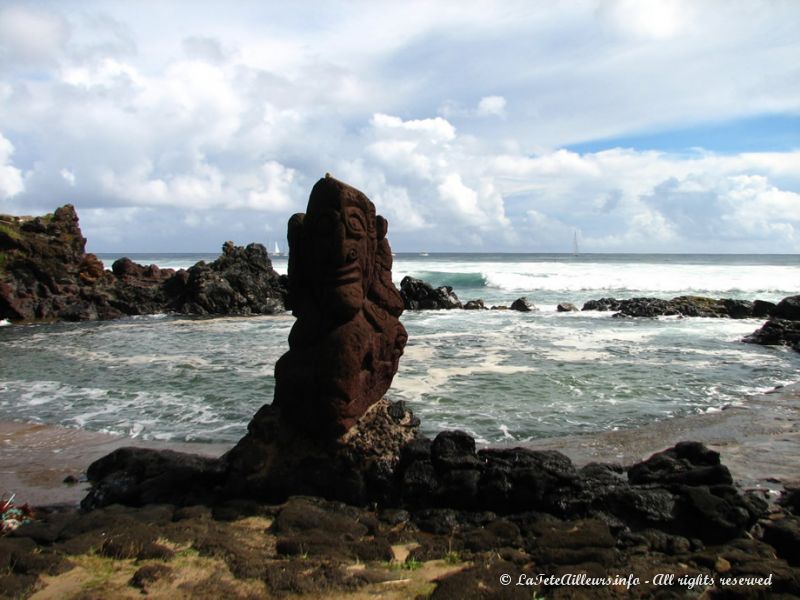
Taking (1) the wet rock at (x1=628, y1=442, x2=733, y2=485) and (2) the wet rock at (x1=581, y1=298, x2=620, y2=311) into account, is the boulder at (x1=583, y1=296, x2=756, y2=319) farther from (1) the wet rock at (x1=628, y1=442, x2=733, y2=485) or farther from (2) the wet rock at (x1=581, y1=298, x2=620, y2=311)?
(1) the wet rock at (x1=628, y1=442, x2=733, y2=485)

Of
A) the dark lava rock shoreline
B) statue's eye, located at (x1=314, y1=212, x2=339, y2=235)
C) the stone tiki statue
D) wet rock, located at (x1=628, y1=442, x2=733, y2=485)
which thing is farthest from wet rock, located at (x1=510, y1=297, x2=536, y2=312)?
statue's eye, located at (x1=314, y1=212, x2=339, y2=235)

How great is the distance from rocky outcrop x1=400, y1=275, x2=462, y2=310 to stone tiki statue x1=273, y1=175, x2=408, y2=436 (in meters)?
25.6

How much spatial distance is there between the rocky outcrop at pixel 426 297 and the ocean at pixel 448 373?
5147mm

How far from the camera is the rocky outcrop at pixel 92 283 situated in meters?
29.1

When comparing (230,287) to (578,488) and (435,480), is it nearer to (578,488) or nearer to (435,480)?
(435,480)

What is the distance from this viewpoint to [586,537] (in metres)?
5.27

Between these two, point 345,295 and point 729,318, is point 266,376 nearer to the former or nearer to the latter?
point 345,295

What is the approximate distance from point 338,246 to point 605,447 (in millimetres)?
5079

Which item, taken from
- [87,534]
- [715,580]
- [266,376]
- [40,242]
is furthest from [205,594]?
[40,242]

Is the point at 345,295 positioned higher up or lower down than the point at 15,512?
higher up

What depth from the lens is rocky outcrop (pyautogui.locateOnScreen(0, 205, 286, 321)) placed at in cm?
2911

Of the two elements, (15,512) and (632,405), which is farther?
(632,405)

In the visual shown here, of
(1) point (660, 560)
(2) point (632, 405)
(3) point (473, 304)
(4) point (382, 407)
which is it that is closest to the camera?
(1) point (660, 560)

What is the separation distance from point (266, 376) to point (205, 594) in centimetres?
1030
